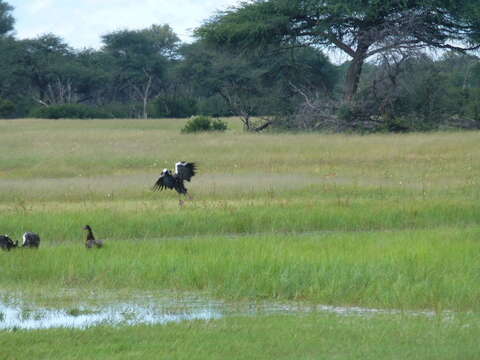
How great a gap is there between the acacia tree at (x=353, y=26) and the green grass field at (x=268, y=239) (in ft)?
38.2

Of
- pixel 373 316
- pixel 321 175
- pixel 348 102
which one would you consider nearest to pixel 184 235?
pixel 373 316

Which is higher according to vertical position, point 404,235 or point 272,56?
point 272,56

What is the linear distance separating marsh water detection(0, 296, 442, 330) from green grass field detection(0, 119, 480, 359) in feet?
1.04

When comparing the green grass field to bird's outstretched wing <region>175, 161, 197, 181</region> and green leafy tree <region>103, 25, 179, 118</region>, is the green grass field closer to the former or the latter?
bird's outstretched wing <region>175, 161, 197, 181</region>

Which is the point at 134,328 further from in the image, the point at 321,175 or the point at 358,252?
the point at 321,175

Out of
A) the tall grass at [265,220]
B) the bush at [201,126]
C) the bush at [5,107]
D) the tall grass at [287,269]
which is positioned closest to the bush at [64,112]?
the bush at [5,107]

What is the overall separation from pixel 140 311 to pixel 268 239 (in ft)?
14.5

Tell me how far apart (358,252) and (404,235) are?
206cm

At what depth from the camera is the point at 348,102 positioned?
38719mm

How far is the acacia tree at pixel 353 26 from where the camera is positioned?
4000cm

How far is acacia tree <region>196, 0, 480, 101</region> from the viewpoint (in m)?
40.0

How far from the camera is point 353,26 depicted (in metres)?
42.4

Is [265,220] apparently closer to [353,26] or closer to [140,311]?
[140,311]

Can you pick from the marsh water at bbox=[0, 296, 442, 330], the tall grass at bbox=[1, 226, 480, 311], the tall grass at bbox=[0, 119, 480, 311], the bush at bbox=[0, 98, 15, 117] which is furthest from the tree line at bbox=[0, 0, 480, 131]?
the marsh water at bbox=[0, 296, 442, 330]
